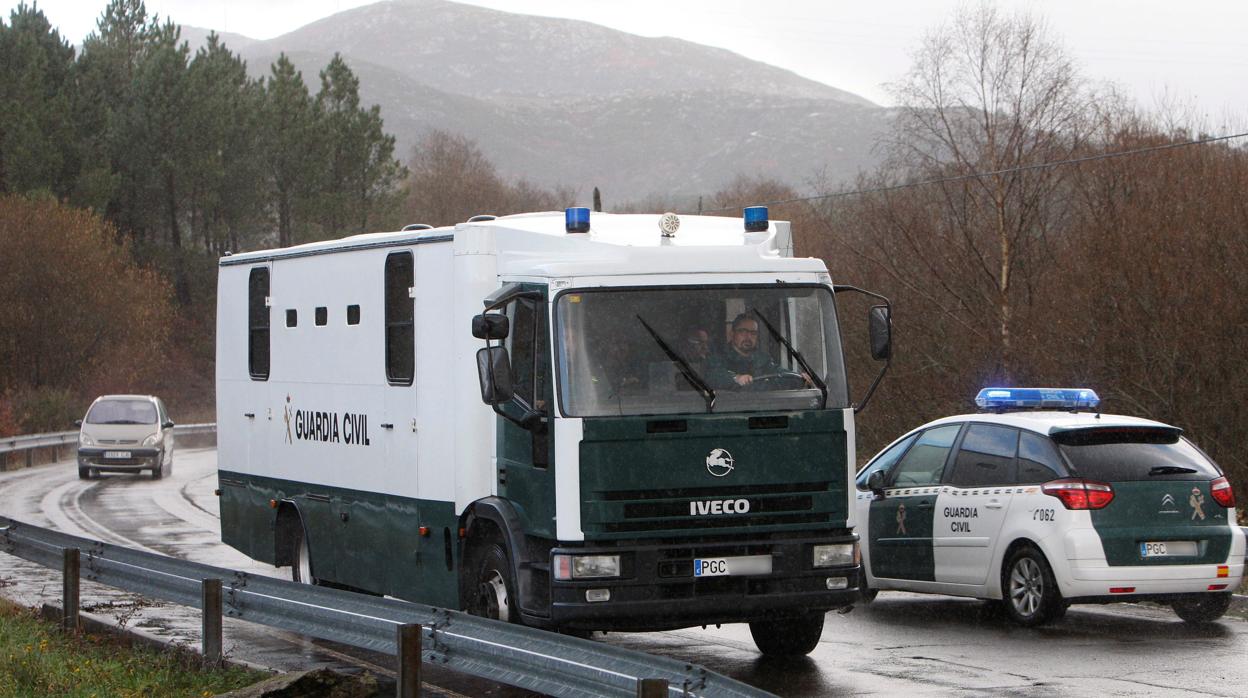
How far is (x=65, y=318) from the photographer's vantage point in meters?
53.1

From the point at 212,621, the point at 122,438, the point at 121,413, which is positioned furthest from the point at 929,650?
the point at 121,413

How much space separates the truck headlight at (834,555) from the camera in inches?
378

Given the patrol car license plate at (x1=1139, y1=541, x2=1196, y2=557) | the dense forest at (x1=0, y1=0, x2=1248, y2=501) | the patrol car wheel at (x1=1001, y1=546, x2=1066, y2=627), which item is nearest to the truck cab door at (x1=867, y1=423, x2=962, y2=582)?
the patrol car wheel at (x1=1001, y1=546, x2=1066, y2=627)

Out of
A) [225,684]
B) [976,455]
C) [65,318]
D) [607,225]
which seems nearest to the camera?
[225,684]

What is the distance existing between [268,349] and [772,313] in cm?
544

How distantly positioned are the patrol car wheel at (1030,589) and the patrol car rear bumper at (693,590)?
249 centimetres

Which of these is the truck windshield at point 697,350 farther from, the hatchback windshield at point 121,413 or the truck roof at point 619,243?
the hatchback windshield at point 121,413

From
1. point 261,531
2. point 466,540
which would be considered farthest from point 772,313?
point 261,531

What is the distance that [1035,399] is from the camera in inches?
509

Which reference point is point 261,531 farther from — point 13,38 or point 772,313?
point 13,38

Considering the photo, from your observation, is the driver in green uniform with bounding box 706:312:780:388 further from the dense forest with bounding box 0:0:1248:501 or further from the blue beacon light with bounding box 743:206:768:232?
the dense forest with bounding box 0:0:1248:501

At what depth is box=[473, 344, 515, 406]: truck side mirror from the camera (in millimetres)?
9523

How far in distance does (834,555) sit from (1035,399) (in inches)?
154

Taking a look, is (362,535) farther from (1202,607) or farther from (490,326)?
(1202,607)
